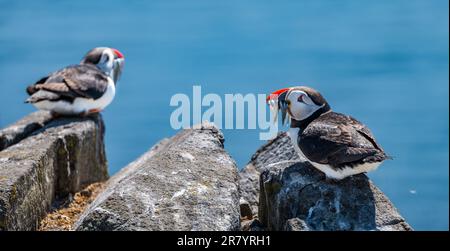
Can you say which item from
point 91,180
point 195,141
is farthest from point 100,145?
point 195,141

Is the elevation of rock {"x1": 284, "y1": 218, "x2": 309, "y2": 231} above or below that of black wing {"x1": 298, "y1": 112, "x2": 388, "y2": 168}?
below

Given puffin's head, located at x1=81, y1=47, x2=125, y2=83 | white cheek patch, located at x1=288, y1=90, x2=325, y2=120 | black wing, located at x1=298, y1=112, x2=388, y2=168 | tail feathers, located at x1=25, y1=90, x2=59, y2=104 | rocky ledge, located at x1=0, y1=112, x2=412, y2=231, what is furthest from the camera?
puffin's head, located at x1=81, y1=47, x2=125, y2=83

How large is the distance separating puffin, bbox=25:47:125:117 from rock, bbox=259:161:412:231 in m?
2.95

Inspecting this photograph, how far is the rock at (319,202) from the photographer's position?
604 cm

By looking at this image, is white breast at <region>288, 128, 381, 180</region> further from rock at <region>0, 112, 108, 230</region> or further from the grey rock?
rock at <region>0, 112, 108, 230</region>

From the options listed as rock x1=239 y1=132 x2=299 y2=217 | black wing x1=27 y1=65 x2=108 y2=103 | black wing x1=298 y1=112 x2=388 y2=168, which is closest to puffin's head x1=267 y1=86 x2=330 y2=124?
black wing x1=298 y1=112 x2=388 y2=168

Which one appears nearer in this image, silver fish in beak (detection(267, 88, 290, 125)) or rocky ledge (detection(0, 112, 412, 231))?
rocky ledge (detection(0, 112, 412, 231))

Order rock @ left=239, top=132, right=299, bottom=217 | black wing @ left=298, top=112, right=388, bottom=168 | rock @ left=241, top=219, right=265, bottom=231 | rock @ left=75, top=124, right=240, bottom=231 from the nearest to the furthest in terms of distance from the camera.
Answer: rock @ left=75, top=124, right=240, bottom=231, black wing @ left=298, top=112, right=388, bottom=168, rock @ left=241, top=219, right=265, bottom=231, rock @ left=239, top=132, right=299, bottom=217

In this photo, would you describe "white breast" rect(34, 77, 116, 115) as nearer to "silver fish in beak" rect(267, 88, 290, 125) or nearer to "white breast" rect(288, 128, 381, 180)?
"silver fish in beak" rect(267, 88, 290, 125)

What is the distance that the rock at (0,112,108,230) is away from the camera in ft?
20.7

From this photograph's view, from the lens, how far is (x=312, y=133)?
21.7 feet

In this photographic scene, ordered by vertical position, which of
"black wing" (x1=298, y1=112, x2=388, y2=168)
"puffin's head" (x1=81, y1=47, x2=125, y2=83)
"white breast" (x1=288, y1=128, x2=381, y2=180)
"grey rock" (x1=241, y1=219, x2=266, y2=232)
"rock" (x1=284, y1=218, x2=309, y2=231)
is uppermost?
"puffin's head" (x1=81, y1=47, x2=125, y2=83)

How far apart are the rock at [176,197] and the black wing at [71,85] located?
2.38m
